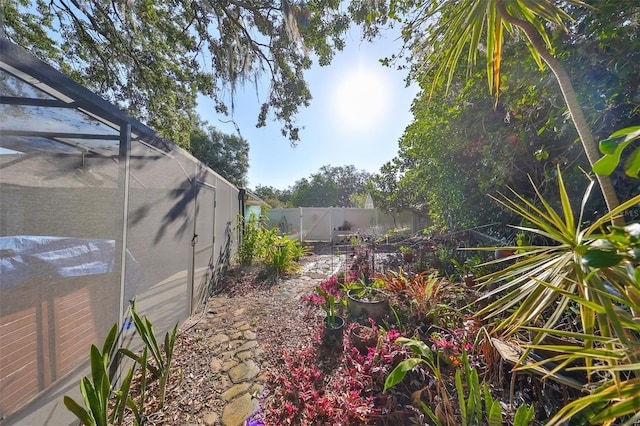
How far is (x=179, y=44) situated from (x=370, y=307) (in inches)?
236

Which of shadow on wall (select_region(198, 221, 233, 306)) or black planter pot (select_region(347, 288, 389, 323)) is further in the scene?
shadow on wall (select_region(198, 221, 233, 306))

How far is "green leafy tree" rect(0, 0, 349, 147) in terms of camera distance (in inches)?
139

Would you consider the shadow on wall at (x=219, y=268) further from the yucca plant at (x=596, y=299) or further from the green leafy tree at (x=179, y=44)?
the yucca plant at (x=596, y=299)

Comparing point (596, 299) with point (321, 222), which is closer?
point (596, 299)

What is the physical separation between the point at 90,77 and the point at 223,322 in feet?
18.3

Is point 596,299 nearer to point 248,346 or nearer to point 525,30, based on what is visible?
point 525,30

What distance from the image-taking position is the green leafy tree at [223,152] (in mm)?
13281

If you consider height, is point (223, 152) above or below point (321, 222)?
above

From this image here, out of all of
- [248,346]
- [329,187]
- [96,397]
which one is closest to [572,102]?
[96,397]

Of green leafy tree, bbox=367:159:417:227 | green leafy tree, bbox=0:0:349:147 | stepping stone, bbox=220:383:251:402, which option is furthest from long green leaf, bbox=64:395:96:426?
green leafy tree, bbox=367:159:417:227

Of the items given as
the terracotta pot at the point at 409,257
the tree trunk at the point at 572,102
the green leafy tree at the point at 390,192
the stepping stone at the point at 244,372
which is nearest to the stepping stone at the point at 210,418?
the stepping stone at the point at 244,372

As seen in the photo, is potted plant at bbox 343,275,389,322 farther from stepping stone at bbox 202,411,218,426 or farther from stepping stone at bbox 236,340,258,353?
stepping stone at bbox 202,411,218,426

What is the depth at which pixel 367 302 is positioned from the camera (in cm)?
261

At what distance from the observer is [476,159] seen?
12.5ft
